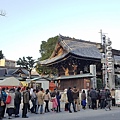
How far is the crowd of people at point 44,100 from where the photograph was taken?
41.9 ft

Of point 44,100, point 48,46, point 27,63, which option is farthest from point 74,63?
point 27,63

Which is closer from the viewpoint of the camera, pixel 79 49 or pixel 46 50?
pixel 79 49

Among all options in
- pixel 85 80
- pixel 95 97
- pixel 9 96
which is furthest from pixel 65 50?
pixel 9 96

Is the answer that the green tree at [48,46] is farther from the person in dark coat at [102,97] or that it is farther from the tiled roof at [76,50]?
the person in dark coat at [102,97]

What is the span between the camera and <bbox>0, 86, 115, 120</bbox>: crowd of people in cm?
1278

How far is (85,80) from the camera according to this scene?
85.4ft

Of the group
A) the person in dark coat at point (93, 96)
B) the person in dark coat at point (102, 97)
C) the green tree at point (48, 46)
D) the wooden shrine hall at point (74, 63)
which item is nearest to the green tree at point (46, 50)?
the green tree at point (48, 46)

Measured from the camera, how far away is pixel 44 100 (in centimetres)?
1563

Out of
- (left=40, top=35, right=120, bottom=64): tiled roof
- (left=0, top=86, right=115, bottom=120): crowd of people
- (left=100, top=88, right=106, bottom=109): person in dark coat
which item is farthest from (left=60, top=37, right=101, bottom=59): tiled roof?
(left=100, top=88, right=106, bottom=109): person in dark coat

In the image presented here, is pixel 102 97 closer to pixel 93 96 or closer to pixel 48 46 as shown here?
pixel 93 96

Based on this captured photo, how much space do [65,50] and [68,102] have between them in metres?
20.8

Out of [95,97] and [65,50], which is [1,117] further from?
[65,50]

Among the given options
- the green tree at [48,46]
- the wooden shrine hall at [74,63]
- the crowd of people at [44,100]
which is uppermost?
the green tree at [48,46]

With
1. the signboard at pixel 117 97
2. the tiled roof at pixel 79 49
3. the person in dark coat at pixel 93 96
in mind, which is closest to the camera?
the person in dark coat at pixel 93 96
